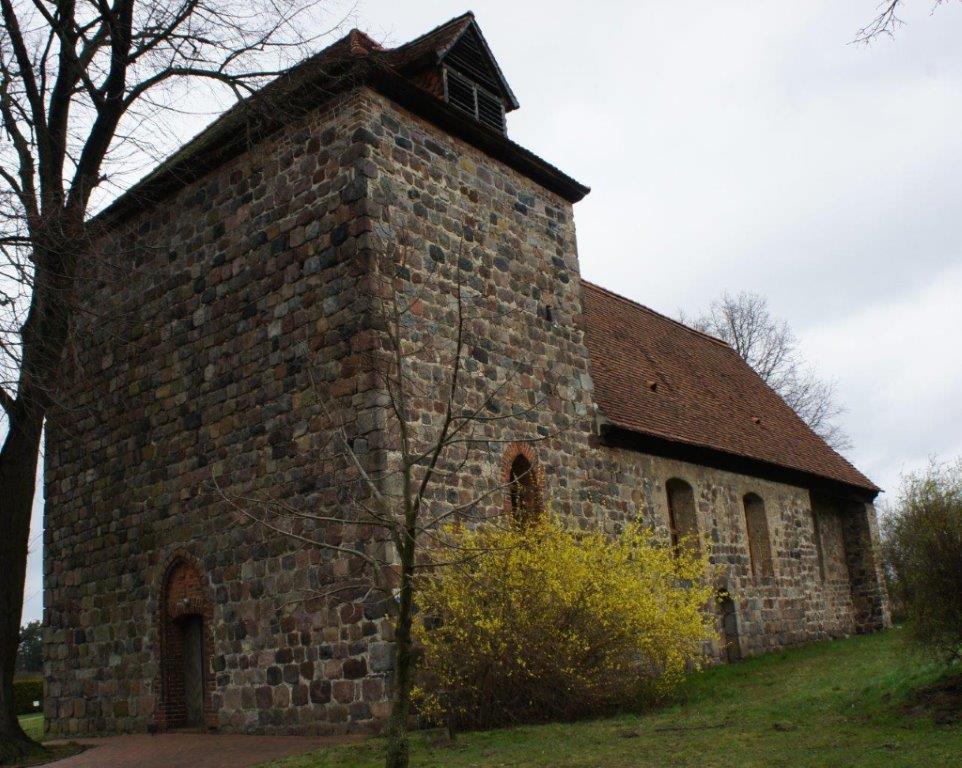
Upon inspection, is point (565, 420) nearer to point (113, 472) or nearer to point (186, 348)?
point (186, 348)

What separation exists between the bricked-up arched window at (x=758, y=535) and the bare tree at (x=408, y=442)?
7.53m

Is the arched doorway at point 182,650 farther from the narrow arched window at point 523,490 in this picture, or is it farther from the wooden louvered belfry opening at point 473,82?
the wooden louvered belfry opening at point 473,82

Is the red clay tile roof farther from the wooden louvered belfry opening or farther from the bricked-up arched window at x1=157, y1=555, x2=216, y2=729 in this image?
the bricked-up arched window at x1=157, y1=555, x2=216, y2=729

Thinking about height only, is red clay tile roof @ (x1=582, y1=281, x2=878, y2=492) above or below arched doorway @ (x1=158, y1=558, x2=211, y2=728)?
above

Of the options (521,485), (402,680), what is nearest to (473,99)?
(521,485)

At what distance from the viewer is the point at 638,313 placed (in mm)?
22469

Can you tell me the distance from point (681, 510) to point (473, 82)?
8059mm

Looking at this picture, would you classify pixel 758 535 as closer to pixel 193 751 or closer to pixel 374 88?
pixel 374 88

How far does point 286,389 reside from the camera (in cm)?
1216

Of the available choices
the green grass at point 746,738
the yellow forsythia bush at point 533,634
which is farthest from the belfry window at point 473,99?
the green grass at point 746,738

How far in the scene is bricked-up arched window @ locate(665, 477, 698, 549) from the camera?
1694 cm

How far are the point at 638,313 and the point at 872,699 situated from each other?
1365 centimetres

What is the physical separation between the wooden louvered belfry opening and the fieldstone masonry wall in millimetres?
913

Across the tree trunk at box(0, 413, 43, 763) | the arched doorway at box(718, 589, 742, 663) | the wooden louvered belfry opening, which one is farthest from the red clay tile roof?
the tree trunk at box(0, 413, 43, 763)
